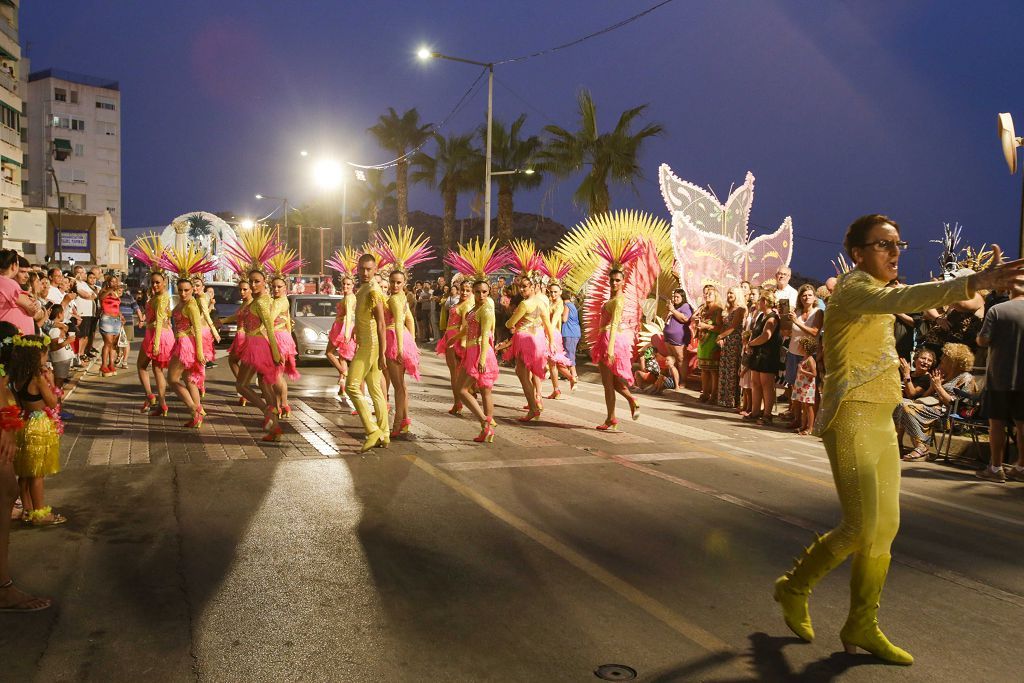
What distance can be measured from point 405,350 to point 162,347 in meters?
3.47

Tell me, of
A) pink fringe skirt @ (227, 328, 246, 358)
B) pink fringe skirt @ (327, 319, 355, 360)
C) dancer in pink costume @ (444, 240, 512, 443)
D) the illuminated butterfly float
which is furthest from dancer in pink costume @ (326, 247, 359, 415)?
the illuminated butterfly float

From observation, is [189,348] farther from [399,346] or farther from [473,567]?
[473,567]

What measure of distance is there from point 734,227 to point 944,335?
7.38 m

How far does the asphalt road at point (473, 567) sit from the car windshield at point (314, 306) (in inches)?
417

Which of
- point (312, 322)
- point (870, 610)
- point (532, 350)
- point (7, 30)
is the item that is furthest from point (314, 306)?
point (7, 30)

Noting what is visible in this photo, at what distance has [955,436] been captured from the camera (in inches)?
368

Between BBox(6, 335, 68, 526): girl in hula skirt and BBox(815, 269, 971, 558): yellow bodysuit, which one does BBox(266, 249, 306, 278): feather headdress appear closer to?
BBox(6, 335, 68, 526): girl in hula skirt

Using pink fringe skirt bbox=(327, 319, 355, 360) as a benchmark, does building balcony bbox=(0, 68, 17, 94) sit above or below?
above

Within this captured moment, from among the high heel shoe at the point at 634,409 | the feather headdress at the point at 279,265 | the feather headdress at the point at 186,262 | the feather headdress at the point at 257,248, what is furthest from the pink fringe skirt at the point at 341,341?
the high heel shoe at the point at 634,409

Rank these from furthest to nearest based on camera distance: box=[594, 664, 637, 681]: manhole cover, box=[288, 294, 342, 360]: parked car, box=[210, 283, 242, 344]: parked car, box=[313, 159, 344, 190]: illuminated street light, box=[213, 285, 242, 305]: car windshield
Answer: box=[313, 159, 344, 190]: illuminated street light
box=[213, 285, 242, 305]: car windshield
box=[210, 283, 242, 344]: parked car
box=[288, 294, 342, 360]: parked car
box=[594, 664, 637, 681]: manhole cover

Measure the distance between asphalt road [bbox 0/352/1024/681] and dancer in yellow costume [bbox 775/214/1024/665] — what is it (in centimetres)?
30

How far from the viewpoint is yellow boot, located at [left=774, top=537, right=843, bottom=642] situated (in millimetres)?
3965

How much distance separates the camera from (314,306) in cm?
1953

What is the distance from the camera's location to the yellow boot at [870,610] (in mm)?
3775
